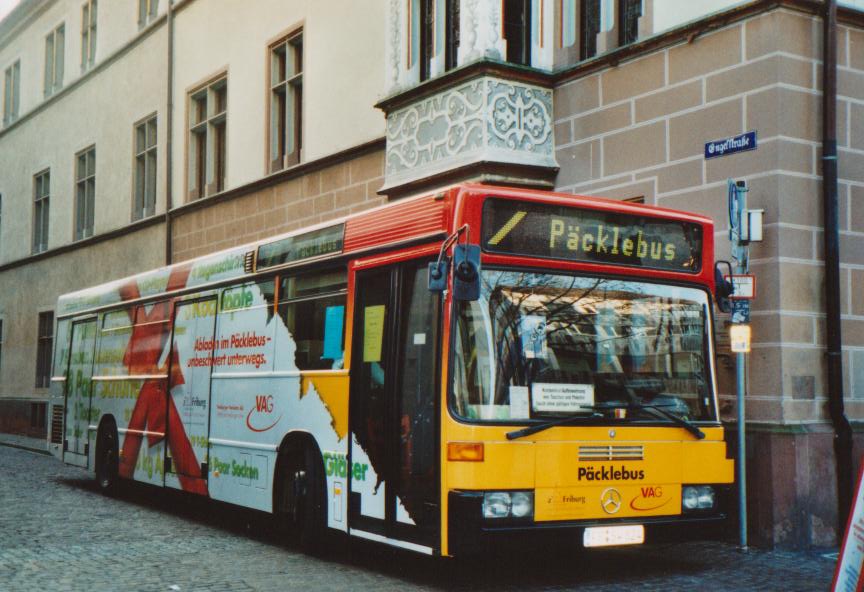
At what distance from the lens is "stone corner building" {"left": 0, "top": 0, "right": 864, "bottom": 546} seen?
407 inches

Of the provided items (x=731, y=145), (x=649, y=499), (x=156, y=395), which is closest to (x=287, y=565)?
(x=649, y=499)

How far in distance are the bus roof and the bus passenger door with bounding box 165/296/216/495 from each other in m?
0.36

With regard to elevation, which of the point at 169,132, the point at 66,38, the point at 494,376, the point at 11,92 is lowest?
the point at 494,376

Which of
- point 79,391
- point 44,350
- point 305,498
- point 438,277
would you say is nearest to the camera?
point 438,277

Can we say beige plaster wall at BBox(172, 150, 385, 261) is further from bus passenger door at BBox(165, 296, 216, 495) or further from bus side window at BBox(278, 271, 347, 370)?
bus side window at BBox(278, 271, 347, 370)

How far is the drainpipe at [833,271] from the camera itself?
10172 mm

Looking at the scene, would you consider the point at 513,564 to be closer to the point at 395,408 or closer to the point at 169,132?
the point at 395,408

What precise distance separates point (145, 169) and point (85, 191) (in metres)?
3.88

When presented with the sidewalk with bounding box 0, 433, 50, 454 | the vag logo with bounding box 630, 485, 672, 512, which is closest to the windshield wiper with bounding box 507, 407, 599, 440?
the vag logo with bounding box 630, 485, 672, 512

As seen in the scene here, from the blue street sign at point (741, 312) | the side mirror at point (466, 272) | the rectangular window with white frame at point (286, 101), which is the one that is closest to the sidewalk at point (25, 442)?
the rectangular window with white frame at point (286, 101)

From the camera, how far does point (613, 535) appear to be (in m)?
7.74

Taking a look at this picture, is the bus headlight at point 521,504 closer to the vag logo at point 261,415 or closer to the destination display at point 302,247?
the destination display at point 302,247

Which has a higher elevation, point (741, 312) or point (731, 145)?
point (731, 145)

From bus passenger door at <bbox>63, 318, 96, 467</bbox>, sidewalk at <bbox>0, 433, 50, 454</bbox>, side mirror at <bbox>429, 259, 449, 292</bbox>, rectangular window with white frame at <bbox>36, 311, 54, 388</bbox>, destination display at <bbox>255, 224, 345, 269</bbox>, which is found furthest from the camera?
rectangular window with white frame at <bbox>36, 311, 54, 388</bbox>
